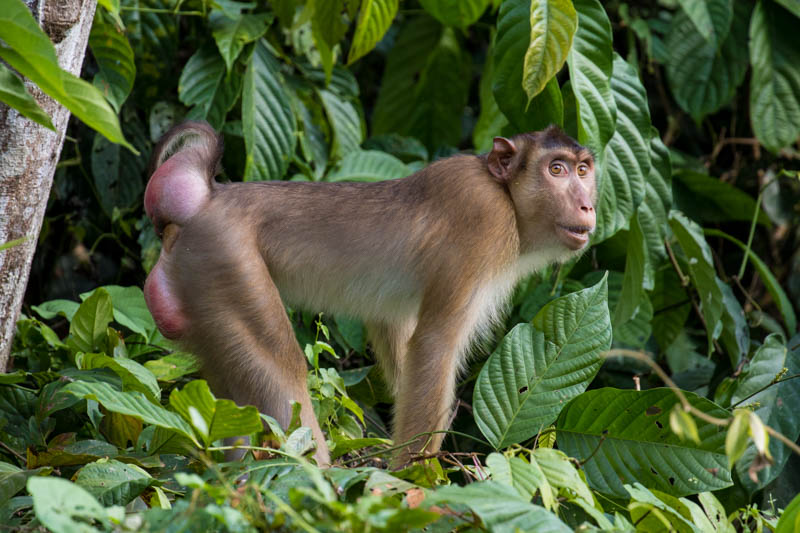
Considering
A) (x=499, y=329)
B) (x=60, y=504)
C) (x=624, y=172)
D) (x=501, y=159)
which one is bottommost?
(x=499, y=329)

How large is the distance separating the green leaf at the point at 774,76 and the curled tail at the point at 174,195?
11.3ft

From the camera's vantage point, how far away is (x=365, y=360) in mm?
5297

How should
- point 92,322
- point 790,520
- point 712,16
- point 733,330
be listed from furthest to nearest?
point 712,16 < point 733,330 < point 92,322 < point 790,520

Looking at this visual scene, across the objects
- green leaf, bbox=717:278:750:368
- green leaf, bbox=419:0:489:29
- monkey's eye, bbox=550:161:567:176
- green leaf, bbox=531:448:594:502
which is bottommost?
green leaf, bbox=717:278:750:368

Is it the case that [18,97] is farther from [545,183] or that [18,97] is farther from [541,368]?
[545,183]

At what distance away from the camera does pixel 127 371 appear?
320cm

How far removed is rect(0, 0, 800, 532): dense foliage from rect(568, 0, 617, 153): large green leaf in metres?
0.01

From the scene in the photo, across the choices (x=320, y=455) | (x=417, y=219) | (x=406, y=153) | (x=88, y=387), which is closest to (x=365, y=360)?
(x=406, y=153)

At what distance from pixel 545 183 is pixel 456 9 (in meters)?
1.30

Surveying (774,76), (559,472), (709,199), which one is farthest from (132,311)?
(774,76)

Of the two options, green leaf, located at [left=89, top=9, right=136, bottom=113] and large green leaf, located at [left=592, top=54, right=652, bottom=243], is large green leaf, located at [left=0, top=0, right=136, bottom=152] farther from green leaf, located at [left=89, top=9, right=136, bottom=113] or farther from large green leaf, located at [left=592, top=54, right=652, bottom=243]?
→ large green leaf, located at [left=592, top=54, right=652, bottom=243]

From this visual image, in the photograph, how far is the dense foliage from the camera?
7.41 ft

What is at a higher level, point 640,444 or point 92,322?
point 92,322

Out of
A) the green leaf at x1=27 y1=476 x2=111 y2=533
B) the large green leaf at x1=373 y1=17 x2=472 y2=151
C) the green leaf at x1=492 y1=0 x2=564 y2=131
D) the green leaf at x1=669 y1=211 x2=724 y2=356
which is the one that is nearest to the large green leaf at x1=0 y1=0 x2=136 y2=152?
the green leaf at x1=27 y1=476 x2=111 y2=533
